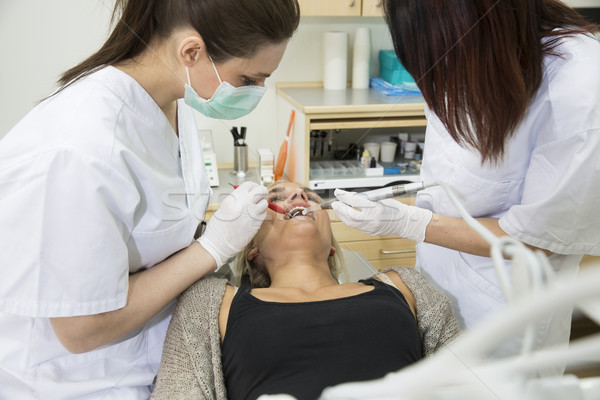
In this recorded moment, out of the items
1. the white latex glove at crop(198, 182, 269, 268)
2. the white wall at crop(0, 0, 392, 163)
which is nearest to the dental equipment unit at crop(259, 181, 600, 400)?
the white latex glove at crop(198, 182, 269, 268)

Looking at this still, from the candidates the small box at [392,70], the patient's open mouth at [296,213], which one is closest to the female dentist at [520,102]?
the patient's open mouth at [296,213]

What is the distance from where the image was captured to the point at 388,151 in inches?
100

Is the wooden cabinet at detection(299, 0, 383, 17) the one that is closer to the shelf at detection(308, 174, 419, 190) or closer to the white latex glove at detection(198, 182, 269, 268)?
the shelf at detection(308, 174, 419, 190)

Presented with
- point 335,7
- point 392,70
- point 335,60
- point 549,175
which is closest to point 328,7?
point 335,7

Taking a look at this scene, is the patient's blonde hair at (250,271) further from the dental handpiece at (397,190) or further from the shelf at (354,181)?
the shelf at (354,181)

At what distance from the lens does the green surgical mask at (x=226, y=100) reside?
45.6 inches

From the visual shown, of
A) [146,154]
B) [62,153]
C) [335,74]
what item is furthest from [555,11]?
[335,74]

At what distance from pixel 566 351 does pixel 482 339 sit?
8 centimetres

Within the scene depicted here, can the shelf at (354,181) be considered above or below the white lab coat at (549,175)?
below

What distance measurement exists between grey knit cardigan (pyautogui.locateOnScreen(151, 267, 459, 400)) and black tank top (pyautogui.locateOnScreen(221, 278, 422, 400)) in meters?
0.05

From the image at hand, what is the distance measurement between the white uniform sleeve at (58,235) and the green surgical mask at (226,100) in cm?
Answer: 34

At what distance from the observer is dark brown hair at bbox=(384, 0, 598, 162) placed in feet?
3.23

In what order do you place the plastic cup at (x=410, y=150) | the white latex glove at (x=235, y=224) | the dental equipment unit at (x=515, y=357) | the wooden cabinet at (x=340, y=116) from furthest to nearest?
the plastic cup at (x=410, y=150)
the wooden cabinet at (x=340, y=116)
the white latex glove at (x=235, y=224)
the dental equipment unit at (x=515, y=357)

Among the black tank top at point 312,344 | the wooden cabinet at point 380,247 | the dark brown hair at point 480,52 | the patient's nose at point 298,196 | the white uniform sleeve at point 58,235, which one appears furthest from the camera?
the wooden cabinet at point 380,247
